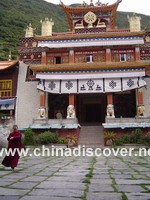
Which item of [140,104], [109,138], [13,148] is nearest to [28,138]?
[109,138]

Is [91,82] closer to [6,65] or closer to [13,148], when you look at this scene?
[6,65]

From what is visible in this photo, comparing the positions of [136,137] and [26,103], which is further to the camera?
[26,103]

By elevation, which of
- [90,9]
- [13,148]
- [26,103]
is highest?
[90,9]

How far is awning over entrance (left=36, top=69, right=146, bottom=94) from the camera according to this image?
21188mm

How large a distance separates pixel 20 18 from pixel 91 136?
5391 centimetres

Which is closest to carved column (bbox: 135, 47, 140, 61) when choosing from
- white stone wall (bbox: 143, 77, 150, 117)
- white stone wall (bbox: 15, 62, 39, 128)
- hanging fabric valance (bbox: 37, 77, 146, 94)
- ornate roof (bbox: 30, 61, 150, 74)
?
ornate roof (bbox: 30, 61, 150, 74)

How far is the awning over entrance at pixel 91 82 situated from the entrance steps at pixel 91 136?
9.72 ft

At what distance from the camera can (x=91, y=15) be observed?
26922 mm

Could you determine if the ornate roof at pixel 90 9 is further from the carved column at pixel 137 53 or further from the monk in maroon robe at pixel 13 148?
the monk in maroon robe at pixel 13 148

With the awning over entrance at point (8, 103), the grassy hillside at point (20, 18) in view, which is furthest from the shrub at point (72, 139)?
the grassy hillside at point (20, 18)

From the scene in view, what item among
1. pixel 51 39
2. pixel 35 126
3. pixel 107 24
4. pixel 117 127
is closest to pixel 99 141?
pixel 117 127

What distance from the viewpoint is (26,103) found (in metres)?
23.6

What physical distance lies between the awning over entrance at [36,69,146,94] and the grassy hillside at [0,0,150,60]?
21.8m

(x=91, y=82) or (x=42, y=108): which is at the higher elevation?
(x=91, y=82)
